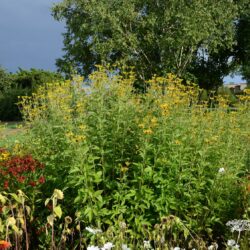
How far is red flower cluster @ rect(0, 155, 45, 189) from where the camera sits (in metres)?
3.75

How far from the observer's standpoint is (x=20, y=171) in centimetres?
377

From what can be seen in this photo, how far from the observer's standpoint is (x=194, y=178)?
388 cm

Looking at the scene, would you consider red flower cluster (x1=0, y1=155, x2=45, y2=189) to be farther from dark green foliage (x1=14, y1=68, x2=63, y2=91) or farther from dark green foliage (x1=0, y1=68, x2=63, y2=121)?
dark green foliage (x1=14, y1=68, x2=63, y2=91)

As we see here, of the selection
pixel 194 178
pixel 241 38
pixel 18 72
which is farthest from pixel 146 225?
pixel 18 72

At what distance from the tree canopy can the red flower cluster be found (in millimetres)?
14270

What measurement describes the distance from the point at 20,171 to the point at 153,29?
16.7m

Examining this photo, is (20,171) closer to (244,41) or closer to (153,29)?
(153,29)

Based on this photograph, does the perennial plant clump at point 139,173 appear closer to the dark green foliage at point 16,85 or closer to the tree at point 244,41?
the dark green foliage at point 16,85

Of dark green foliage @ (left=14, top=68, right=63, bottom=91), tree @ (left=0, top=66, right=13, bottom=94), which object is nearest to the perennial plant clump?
dark green foliage @ (left=14, top=68, right=63, bottom=91)

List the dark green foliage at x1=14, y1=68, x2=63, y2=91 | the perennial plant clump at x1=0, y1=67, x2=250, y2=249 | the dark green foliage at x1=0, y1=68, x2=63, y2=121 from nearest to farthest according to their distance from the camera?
the perennial plant clump at x1=0, y1=67, x2=250, y2=249 < the dark green foliage at x1=0, y1=68, x2=63, y2=121 < the dark green foliage at x1=14, y1=68, x2=63, y2=91

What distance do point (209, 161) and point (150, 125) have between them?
84cm

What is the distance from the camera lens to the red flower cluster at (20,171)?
375 centimetres

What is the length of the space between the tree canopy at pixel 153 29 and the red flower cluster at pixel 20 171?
562 inches

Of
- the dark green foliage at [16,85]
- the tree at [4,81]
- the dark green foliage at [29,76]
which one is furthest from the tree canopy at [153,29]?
the tree at [4,81]
